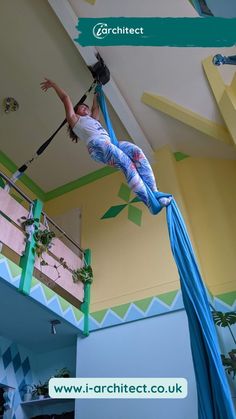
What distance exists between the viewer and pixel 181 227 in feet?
8.41

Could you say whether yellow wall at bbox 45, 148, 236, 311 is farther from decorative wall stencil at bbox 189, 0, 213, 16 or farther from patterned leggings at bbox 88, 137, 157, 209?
decorative wall stencil at bbox 189, 0, 213, 16

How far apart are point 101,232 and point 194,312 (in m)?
2.55

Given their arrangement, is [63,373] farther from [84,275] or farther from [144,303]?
[144,303]

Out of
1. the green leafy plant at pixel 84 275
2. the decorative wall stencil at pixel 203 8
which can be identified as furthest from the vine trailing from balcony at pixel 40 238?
the decorative wall stencil at pixel 203 8

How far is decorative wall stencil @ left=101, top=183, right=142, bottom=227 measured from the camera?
4449mm

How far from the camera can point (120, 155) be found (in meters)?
2.84

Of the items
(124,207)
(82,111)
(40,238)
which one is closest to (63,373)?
(40,238)

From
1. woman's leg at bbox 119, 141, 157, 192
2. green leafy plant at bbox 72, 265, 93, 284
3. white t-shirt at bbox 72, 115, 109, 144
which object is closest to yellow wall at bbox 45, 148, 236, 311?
green leafy plant at bbox 72, 265, 93, 284

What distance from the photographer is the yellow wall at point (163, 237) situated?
12.3 feet

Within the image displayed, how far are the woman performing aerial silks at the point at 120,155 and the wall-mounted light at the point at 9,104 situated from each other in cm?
166

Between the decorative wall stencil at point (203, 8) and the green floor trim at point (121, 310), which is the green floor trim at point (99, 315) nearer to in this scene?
the green floor trim at point (121, 310)

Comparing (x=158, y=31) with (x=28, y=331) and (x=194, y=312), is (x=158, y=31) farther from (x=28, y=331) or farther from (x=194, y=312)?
(x=28, y=331)

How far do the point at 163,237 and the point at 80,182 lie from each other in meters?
1.81

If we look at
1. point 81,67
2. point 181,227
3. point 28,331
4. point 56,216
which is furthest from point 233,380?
point 81,67
